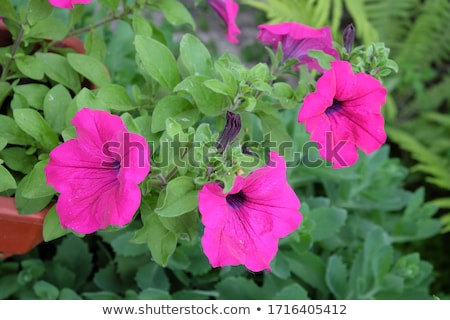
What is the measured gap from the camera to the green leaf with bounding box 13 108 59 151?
0.86 metres

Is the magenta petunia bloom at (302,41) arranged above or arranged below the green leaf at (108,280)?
above

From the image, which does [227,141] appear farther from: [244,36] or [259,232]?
[244,36]

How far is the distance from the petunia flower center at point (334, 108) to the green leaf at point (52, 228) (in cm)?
40

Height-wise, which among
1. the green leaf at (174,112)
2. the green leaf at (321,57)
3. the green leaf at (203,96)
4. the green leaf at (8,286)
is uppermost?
the green leaf at (321,57)

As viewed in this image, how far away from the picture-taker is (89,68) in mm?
956

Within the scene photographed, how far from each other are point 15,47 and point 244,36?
1.62 meters

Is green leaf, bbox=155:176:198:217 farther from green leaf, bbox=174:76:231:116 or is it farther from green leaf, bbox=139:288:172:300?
green leaf, bbox=139:288:172:300

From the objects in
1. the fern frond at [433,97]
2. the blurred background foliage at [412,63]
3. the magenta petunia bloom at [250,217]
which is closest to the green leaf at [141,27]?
the magenta petunia bloom at [250,217]

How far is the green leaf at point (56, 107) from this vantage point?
92cm

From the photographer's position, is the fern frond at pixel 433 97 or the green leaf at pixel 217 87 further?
the fern frond at pixel 433 97

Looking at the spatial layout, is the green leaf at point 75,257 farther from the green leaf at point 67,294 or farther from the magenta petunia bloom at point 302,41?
the magenta petunia bloom at point 302,41

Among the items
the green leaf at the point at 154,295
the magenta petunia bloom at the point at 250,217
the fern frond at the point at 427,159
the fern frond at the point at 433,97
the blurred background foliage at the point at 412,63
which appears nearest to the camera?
the magenta petunia bloom at the point at 250,217

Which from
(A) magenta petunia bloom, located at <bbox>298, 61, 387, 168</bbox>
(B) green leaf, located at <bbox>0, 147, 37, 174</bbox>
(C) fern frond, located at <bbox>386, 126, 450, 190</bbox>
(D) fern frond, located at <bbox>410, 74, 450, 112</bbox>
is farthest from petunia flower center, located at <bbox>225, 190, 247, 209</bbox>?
(D) fern frond, located at <bbox>410, 74, 450, 112</bbox>

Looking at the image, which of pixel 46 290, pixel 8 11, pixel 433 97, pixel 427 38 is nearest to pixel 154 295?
pixel 46 290
